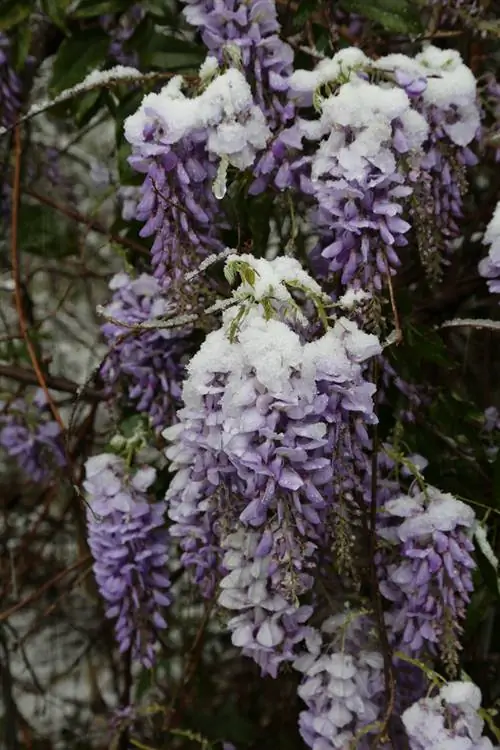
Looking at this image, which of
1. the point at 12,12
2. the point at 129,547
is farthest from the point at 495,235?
the point at 12,12

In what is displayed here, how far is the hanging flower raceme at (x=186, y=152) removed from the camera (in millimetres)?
1003

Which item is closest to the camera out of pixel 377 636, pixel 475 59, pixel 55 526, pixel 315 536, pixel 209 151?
pixel 315 536

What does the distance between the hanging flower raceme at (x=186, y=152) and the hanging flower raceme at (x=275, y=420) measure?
0.12 metres

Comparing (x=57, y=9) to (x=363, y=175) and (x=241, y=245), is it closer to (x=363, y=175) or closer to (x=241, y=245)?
(x=241, y=245)

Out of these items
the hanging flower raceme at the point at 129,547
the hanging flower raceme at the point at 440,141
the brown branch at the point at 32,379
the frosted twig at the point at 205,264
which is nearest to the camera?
the frosted twig at the point at 205,264

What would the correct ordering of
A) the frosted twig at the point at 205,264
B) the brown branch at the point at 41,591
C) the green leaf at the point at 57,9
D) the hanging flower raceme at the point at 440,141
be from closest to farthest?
the frosted twig at the point at 205,264, the hanging flower raceme at the point at 440,141, the green leaf at the point at 57,9, the brown branch at the point at 41,591

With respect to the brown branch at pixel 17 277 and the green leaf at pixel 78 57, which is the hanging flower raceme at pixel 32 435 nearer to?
the brown branch at pixel 17 277

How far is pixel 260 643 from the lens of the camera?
1105mm

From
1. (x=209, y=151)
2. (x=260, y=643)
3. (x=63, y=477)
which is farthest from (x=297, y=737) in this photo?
(x=209, y=151)

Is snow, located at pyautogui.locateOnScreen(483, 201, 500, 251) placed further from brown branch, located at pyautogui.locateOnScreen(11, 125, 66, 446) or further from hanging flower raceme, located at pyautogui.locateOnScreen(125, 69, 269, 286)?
brown branch, located at pyautogui.locateOnScreen(11, 125, 66, 446)

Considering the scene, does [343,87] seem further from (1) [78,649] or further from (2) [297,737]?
(1) [78,649]

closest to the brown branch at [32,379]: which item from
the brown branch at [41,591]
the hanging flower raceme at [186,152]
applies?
the brown branch at [41,591]

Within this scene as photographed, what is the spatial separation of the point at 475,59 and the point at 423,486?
68 cm

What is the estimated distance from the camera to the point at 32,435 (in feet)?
5.49
